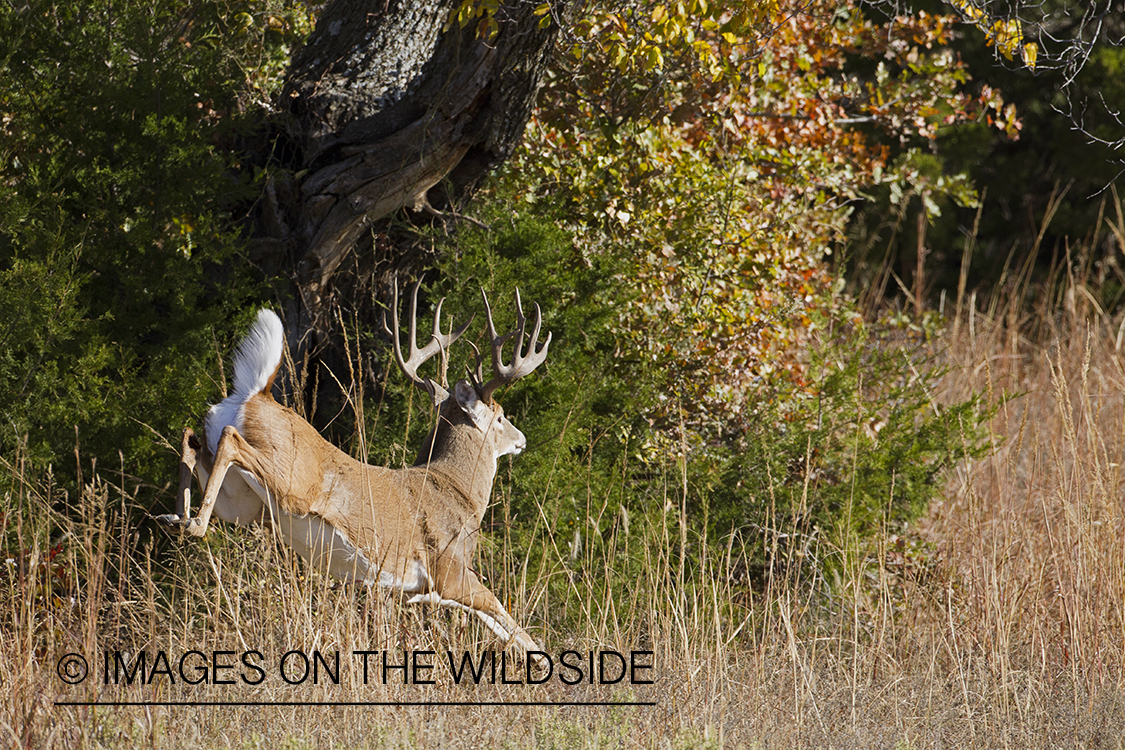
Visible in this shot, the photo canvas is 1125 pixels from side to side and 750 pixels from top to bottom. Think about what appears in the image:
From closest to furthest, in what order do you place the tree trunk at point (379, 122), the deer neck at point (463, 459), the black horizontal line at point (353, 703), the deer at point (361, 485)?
the black horizontal line at point (353, 703) < the deer at point (361, 485) < the deer neck at point (463, 459) < the tree trunk at point (379, 122)

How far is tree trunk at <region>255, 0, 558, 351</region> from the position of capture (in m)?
5.25

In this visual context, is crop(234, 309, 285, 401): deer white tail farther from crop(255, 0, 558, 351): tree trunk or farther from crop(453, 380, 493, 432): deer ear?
crop(255, 0, 558, 351): tree trunk

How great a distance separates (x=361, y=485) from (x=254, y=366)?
58 cm

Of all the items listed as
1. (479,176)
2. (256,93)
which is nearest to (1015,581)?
(479,176)

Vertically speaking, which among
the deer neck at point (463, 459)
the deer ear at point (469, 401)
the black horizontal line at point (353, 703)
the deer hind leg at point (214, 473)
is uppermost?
the deer ear at point (469, 401)

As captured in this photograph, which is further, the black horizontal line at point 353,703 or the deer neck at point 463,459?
the deer neck at point 463,459

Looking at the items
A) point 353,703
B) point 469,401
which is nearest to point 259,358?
point 469,401

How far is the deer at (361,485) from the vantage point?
354cm

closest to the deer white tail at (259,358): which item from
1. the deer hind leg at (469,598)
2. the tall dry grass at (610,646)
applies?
the tall dry grass at (610,646)

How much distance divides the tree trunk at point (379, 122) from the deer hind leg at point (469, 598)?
1932 mm

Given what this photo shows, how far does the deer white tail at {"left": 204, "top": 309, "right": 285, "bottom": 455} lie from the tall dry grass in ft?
1.60

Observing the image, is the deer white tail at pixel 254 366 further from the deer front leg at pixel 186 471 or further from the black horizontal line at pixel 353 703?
the black horizontal line at pixel 353 703

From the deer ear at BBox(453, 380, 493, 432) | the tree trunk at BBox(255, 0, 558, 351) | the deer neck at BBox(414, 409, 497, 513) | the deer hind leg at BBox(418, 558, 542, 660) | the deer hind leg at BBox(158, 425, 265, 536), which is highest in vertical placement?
the tree trunk at BBox(255, 0, 558, 351)

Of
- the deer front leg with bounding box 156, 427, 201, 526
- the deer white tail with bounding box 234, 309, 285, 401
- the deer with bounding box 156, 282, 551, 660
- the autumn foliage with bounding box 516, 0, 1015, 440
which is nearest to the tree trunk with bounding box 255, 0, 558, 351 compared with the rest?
the autumn foliage with bounding box 516, 0, 1015, 440
